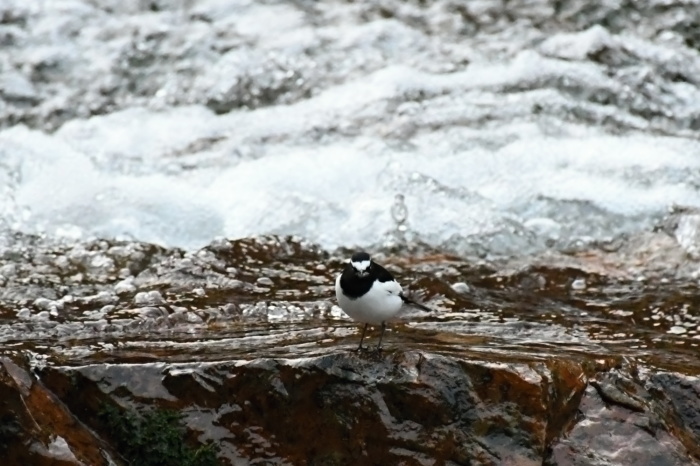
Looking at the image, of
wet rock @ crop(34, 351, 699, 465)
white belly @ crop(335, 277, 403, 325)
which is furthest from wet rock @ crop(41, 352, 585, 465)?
white belly @ crop(335, 277, 403, 325)

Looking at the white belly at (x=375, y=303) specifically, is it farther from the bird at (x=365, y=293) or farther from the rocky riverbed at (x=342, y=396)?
the rocky riverbed at (x=342, y=396)

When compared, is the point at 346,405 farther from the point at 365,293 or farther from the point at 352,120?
the point at 352,120

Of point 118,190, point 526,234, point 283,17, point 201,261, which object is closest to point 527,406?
point 201,261

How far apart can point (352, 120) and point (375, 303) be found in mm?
5774

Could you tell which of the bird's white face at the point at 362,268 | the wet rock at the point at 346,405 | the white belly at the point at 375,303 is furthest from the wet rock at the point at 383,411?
the bird's white face at the point at 362,268

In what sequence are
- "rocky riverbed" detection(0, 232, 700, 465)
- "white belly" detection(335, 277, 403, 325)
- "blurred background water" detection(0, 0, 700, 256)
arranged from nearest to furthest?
1. "rocky riverbed" detection(0, 232, 700, 465)
2. "white belly" detection(335, 277, 403, 325)
3. "blurred background water" detection(0, 0, 700, 256)

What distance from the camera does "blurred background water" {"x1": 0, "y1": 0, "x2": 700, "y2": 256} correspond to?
31.6 feet

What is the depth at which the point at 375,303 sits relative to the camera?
574 cm

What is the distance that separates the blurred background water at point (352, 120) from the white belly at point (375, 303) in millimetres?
3297

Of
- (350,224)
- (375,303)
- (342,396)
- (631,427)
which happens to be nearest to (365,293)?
(375,303)

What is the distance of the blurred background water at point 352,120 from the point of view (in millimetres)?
9625

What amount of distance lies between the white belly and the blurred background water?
330 cm

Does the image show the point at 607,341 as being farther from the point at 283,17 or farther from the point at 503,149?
the point at 283,17

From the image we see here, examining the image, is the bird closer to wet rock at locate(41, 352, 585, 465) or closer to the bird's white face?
the bird's white face
